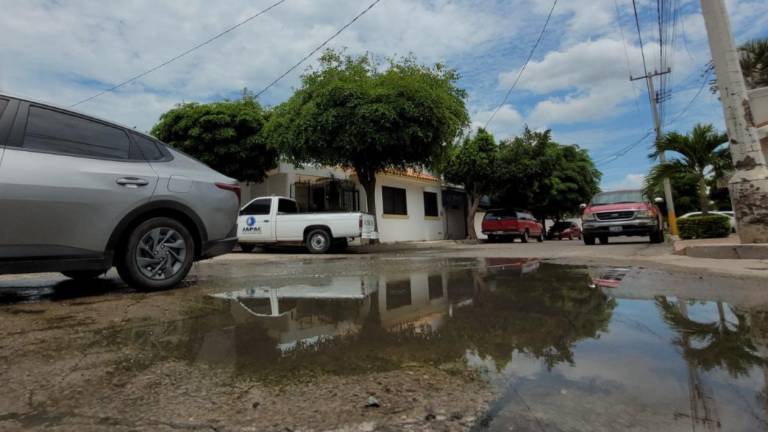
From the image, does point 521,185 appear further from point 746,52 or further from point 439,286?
point 439,286

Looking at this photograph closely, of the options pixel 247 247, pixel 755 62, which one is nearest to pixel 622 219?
pixel 755 62

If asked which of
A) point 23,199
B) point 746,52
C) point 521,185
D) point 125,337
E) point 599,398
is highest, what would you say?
point 746,52

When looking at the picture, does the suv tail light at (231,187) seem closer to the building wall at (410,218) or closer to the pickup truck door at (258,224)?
the pickup truck door at (258,224)

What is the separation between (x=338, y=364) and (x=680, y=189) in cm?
4692

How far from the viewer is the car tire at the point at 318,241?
12.9 m

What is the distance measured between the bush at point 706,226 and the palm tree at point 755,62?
8106 millimetres

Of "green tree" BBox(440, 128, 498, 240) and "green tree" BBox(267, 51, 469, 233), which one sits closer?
"green tree" BBox(267, 51, 469, 233)

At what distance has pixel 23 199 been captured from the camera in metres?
3.62

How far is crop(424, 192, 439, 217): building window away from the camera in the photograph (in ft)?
77.7

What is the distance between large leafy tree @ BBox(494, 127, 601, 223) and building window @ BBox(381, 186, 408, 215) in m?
5.24

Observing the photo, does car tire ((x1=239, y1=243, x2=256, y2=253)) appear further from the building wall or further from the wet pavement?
the wet pavement

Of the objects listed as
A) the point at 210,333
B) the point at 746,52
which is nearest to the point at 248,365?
the point at 210,333

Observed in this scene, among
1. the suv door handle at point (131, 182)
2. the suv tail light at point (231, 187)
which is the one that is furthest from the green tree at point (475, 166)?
the suv door handle at point (131, 182)

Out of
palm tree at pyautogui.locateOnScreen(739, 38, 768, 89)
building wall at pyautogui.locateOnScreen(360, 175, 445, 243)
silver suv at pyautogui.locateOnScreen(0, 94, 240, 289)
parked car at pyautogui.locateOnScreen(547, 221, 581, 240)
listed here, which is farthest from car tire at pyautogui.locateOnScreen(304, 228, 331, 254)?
parked car at pyautogui.locateOnScreen(547, 221, 581, 240)
